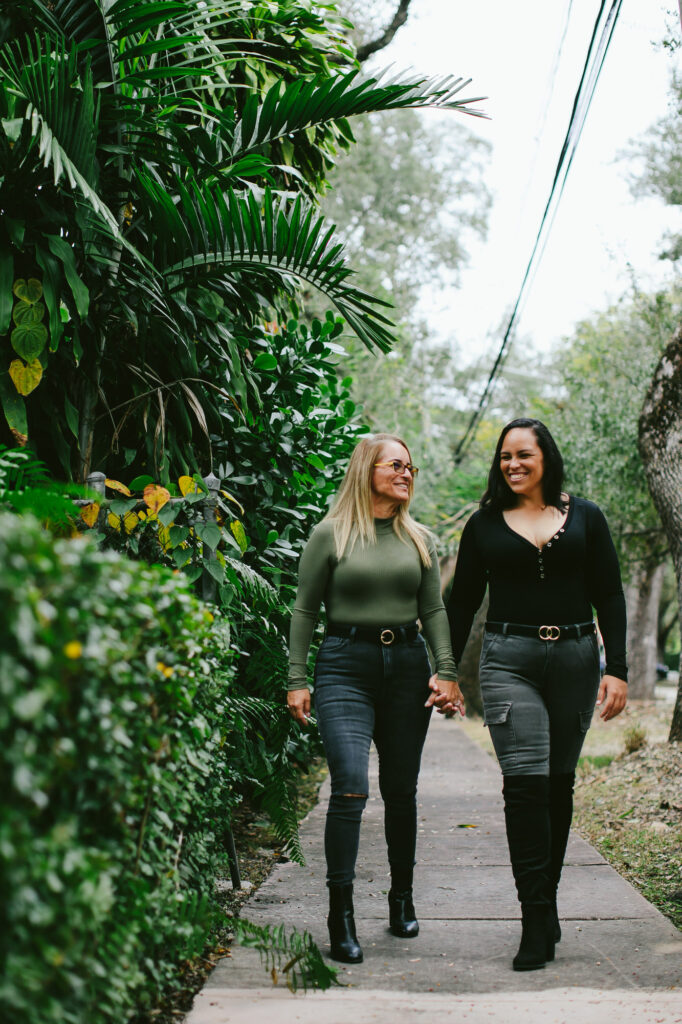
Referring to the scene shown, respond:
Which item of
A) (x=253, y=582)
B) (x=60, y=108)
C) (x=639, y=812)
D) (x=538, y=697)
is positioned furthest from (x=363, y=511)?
(x=639, y=812)

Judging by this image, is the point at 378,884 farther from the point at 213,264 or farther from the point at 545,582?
the point at 213,264

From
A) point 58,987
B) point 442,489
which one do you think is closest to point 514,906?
point 58,987

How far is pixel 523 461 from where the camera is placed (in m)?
3.65

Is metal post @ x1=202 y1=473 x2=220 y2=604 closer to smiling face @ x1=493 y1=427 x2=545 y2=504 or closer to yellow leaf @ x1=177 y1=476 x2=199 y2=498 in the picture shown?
yellow leaf @ x1=177 y1=476 x2=199 y2=498

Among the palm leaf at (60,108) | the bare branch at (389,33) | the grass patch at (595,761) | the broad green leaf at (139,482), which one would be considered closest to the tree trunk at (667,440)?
the grass patch at (595,761)

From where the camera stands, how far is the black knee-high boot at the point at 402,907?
3.67 meters

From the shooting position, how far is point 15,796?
154 cm

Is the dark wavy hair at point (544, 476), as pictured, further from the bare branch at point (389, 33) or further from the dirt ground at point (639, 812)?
the bare branch at point (389, 33)

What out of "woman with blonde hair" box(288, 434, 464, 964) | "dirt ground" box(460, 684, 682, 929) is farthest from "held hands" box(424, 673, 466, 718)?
"dirt ground" box(460, 684, 682, 929)

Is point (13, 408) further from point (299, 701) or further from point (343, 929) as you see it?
point (343, 929)

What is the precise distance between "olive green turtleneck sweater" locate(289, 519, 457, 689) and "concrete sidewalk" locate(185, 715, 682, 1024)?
3.40ft

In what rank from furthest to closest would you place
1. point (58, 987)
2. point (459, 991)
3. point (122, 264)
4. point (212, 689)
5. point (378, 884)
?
point (378, 884), point (122, 264), point (459, 991), point (212, 689), point (58, 987)

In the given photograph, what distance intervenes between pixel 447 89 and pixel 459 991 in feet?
12.2

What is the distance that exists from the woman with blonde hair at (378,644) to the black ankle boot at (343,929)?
0.23 m
